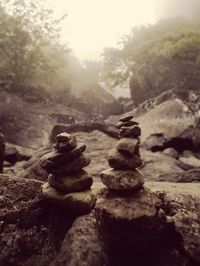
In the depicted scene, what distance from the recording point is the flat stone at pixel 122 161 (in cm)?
664

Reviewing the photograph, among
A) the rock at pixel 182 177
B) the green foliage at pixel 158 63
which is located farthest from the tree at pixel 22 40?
the rock at pixel 182 177

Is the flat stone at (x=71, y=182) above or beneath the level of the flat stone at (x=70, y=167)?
beneath

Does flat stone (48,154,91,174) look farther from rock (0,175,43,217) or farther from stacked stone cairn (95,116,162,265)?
rock (0,175,43,217)

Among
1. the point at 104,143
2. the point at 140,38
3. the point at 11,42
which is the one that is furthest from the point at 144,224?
the point at 140,38

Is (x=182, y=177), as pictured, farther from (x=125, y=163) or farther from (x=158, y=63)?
(x=158, y=63)

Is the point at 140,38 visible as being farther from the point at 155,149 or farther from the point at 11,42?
the point at 155,149

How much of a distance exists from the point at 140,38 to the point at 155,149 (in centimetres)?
1762

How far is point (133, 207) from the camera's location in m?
6.17

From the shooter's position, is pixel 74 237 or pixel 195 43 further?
pixel 195 43

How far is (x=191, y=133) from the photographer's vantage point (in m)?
17.3

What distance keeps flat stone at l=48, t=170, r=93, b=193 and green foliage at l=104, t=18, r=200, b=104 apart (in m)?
18.1

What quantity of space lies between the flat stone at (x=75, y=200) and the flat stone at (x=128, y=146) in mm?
1067

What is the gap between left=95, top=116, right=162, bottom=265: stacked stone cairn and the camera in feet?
19.9

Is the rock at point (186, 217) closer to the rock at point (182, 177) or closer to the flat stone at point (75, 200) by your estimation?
the flat stone at point (75, 200)
